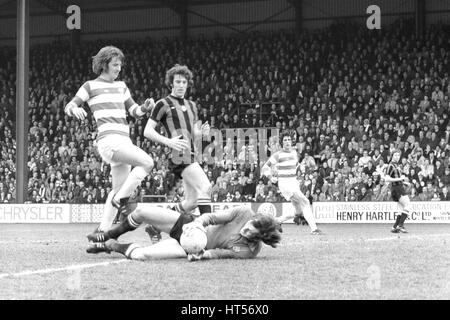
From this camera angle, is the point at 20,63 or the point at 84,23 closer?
the point at 20,63

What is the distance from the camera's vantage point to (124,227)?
9.23 meters

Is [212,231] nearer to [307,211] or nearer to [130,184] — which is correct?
[130,184]

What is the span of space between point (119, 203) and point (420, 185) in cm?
1749

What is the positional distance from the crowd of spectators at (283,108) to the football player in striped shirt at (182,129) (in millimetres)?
14731

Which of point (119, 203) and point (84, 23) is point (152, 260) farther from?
point (84, 23)

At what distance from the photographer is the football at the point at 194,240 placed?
8.71 metres

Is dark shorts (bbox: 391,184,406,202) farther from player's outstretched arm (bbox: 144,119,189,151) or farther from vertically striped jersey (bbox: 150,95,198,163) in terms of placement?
player's outstretched arm (bbox: 144,119,189,151)

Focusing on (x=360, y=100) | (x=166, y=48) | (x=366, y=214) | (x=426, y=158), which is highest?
(x=166, y=48)

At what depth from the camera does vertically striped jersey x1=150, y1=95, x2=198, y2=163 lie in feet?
34.4

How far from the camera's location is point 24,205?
2664 centimetres

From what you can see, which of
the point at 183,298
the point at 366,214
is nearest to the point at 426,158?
the point at 366,214

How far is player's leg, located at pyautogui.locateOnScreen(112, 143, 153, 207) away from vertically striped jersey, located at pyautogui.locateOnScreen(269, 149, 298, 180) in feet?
27.4

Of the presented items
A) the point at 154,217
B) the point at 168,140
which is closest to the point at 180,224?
the point at 154,217

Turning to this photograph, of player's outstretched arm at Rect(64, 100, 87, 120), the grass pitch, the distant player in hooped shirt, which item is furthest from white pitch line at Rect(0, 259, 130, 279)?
the distant player in hooped shirt
